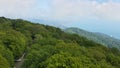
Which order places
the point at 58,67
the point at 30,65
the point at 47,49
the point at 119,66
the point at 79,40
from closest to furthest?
the point at 58,67 < the point at 30,65 < the point at 47,49 < the point at 119,66 < the point at 79,40

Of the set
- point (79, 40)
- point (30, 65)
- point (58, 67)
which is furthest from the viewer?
point (79, 40)

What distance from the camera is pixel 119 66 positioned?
7500 centimetres

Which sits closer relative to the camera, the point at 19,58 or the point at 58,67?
the point at 58,67

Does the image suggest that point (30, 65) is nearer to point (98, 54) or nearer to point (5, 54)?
point (5, 54)

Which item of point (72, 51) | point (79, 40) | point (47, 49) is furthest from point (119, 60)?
point (79, 40)

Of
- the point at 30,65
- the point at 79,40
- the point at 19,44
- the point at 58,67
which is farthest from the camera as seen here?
the point at 79,40

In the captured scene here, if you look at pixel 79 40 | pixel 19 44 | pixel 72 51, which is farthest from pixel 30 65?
pixel 79 40

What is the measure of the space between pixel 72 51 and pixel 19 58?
23.6 metres

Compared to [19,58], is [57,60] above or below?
above

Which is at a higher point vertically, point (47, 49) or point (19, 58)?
point (47, 49)

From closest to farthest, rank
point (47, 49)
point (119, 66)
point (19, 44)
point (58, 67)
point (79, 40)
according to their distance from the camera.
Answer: point (58, 67) → point (47, 49) → point (119, 66) → point (19, 44) → point (79, 40)

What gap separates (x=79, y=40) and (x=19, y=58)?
33793 millimetres

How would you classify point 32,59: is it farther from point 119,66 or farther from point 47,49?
point 119,66

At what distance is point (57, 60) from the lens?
181 ft
